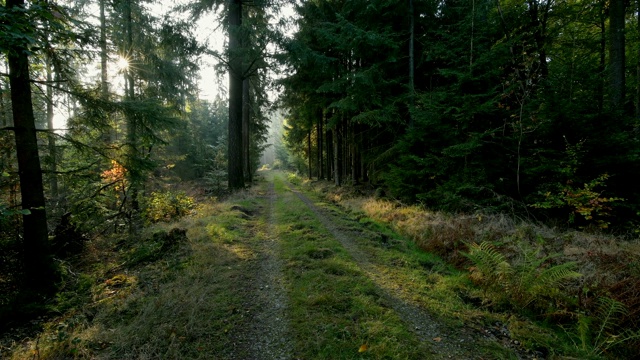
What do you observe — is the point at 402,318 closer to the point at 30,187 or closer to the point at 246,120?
the point at 30,187

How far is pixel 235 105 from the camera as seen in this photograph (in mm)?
14148

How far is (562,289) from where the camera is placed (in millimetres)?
4043

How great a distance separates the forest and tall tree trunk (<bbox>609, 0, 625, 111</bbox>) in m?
0.05

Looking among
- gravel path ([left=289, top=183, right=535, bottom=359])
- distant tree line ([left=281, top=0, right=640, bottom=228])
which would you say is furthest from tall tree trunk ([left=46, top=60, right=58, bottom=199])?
distant tree line ([left=281, top=0, right=640, bottom=228])

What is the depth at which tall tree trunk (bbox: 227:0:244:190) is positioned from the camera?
1326cm

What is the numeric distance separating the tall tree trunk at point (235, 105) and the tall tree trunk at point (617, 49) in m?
14.7

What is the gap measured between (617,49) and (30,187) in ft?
57.2

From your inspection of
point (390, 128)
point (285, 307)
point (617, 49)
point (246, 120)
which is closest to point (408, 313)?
point (285, 307)

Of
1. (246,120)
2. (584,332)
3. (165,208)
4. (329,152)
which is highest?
(246,120)

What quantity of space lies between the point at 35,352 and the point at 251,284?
277cm

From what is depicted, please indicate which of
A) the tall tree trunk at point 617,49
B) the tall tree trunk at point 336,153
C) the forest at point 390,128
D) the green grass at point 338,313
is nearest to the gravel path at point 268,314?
the green grass at point 338,313

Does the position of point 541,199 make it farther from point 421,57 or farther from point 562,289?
point 421,57

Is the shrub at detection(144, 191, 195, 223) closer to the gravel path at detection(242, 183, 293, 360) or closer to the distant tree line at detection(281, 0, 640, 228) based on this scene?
the gravel path at detection(242, 183, 293, 360)

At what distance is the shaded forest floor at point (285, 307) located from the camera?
3.15 m
